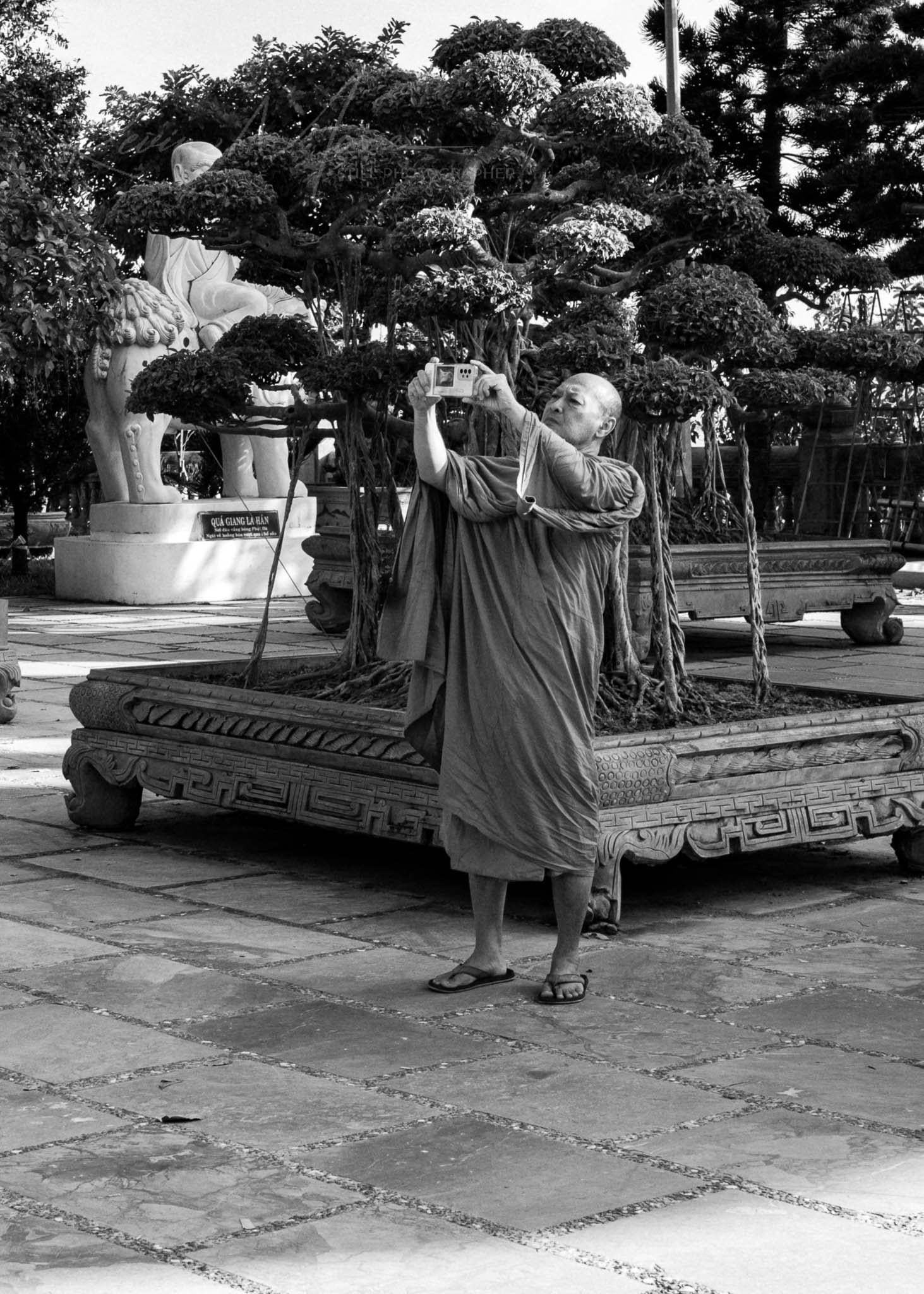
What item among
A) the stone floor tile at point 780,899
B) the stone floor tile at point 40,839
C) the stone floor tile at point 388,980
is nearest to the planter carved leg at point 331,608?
the stone floor tile at point 40,839

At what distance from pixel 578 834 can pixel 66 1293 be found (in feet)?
5.96

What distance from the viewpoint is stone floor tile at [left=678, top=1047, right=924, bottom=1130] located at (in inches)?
135

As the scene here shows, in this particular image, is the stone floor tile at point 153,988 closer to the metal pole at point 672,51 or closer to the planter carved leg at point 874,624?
the planter carved leg at point 874,624

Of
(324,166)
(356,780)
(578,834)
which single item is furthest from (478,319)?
(578,834)

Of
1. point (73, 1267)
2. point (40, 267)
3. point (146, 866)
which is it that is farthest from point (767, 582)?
point (73, 1267)

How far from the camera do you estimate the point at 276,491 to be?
16203 millimetres

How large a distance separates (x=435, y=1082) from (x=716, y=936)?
1.42m

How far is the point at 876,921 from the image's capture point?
498 centimetres

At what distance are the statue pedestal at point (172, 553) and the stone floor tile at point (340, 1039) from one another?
35.6 feet

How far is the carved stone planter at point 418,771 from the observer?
4961mm

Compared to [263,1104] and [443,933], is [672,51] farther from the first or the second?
[263,1104]

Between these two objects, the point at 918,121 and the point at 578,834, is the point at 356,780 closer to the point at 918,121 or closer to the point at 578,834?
the point at 578,834

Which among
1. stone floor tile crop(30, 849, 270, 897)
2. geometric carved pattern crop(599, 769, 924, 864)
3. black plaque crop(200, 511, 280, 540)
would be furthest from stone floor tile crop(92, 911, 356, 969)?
black plaque crop(200, 511, 280, 540)

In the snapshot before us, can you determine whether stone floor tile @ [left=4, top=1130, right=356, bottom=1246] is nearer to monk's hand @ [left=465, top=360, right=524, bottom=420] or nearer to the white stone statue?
monk's hand @ [left=465, top=360, right=524, bottom=420]
